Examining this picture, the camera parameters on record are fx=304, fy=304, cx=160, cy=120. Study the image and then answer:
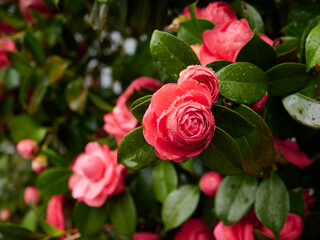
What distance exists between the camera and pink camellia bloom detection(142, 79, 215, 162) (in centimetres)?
35

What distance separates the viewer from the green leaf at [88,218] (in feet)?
2.12

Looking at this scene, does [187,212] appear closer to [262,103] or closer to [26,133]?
[262,103]

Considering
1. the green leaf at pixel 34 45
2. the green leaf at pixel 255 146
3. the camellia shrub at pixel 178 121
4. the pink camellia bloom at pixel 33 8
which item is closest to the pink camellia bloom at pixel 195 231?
the camellia shrub at pixel 178 121

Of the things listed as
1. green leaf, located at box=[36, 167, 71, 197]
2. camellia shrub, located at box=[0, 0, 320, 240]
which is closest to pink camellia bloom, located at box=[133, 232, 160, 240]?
camellia shrub, located at box=[0, 0, 320, 240]

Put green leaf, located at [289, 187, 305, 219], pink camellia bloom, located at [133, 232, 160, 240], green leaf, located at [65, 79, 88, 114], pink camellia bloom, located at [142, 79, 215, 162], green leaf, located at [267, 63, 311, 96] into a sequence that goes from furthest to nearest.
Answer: green leaf, located at [65, 79, 88, 114] < pink camellia bloom, located at [133, 232, 160, 240] < green leaf, located at [289, 187, 305, 219] < green leaf, located at [267, 63, 311, 96] < pink camellia bloom, located at [142, 79, 215, 162]

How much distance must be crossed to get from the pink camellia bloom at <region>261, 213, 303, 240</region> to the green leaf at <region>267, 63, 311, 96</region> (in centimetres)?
23

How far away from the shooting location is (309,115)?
44 centimetres

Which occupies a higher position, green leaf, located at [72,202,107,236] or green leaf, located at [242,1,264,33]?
green leaf, located at [242,1,264,33]

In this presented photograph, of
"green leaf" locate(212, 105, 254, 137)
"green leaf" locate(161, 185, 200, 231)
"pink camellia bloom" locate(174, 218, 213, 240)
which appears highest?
"green leaf" locate(212, 105, 254, 137)

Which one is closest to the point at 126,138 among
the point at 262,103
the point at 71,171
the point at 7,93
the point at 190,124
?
the point at 190,124

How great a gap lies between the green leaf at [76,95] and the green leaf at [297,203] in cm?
56

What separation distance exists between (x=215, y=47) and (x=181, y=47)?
0.21ft

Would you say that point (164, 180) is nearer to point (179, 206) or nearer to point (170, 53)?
point (179, 206)

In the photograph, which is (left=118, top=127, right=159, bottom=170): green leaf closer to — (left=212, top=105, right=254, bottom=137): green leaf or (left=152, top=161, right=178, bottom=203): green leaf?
(left=212, top=105, right=254, bottom=137): green leaf
